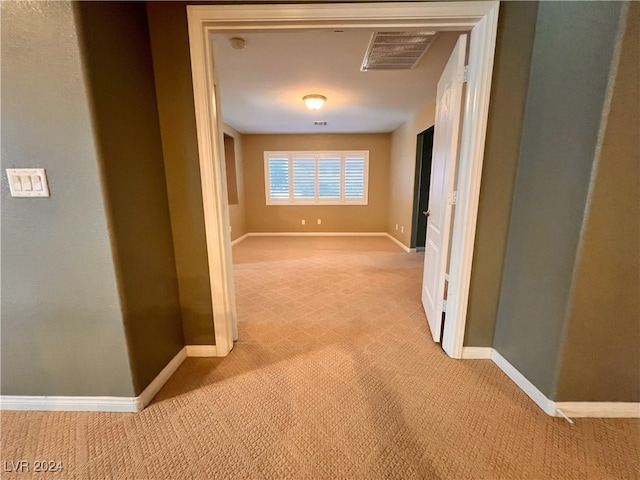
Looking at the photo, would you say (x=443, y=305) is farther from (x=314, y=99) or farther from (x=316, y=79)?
(x=314, y=99)

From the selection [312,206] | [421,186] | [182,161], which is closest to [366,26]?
[182,161]

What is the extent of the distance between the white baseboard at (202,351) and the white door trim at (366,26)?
1.16 ft

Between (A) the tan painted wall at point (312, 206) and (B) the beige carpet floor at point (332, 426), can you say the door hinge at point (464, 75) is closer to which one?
(B) the beige carpet floor at point (332, 426)

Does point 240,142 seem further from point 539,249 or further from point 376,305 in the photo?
point 539,249

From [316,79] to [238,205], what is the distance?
3.68m

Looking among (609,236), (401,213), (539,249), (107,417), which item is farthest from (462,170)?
(401,213)

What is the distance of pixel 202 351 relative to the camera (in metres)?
1.78

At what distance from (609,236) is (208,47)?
2256 mm

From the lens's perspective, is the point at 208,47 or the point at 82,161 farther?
the point at 208,47

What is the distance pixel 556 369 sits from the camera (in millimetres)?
1263

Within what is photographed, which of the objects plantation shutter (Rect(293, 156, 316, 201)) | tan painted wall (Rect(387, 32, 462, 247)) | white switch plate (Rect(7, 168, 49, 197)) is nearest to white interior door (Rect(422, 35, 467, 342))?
tan painted wall (Rect(387, 32, 462, 247))

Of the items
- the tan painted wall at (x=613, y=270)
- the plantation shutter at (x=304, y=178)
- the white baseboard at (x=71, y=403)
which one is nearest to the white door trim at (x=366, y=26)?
the tan painted wall at (x=613, y=270)

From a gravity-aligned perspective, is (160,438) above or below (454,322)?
below

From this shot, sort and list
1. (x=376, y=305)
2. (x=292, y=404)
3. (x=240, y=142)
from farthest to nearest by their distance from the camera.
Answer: (x=240, y=142), (x=376, y=305), (x=292, y=404)
